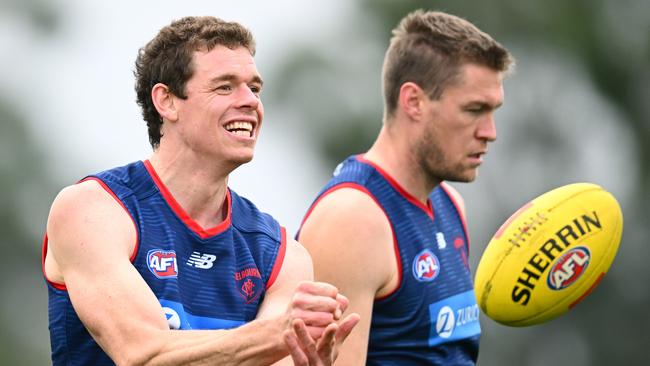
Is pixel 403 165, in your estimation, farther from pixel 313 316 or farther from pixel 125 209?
pixel 313 316

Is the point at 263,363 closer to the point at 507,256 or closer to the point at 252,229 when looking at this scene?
the point at 252,229

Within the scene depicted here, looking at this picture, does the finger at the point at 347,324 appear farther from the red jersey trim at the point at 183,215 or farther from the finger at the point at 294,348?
the red jersey trim at the point at 183,215

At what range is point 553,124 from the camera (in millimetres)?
21250

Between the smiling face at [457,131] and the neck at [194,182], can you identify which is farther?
the smiling face at [457,131]

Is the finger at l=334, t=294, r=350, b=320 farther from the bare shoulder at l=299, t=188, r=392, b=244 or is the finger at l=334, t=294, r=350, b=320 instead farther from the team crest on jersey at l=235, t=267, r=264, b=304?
the bare shoulder at l=299, t=188, r=392, b=244

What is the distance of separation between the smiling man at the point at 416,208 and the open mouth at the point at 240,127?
3.07 ft

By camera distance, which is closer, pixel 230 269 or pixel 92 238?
pixel 92 238

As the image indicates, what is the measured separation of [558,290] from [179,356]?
256 cm

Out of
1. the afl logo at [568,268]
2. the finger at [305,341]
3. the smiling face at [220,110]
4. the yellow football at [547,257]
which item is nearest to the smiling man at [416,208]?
the yellow football at [547,257]

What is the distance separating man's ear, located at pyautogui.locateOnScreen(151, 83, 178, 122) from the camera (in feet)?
22.8

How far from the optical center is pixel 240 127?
687 cm

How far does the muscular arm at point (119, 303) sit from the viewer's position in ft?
20.0

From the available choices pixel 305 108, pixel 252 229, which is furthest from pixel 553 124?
pixel 252 229

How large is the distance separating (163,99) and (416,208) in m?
1.66
